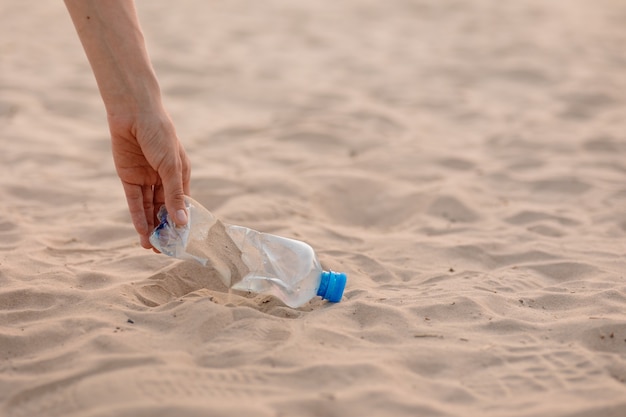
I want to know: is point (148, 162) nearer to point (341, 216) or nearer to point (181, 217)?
point (181, 217)

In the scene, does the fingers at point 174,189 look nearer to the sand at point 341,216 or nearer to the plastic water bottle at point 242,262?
the plastic water bottle at point 242,262

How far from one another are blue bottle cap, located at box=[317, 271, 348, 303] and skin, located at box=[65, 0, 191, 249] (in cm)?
57

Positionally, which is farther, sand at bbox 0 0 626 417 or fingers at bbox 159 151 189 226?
fingers at bbox 159 151 189 226

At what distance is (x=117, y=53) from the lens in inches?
99.9

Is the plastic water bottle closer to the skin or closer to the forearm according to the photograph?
the skin

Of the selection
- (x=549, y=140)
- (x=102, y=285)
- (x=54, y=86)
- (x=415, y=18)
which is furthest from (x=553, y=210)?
(x=415, y=18)

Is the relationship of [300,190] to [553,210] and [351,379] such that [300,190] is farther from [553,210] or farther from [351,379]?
[351,379]

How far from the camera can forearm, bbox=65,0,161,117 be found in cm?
251

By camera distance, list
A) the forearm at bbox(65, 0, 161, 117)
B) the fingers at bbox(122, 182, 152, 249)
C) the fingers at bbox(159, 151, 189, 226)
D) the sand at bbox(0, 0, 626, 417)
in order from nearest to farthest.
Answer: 1. the sand at bbox(0, 0, 626, 417)
2. the forearm at bbox(65, 0, 161, 117)
3. the fingers at bbox(159, 151, 189, 226)
4. the fingers at bbox(122, 182, 152, 249)

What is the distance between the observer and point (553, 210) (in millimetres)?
4023

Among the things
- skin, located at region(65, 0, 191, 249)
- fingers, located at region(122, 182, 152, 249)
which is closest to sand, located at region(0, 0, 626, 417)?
fingers, located at region(122, 182, 152, 249)

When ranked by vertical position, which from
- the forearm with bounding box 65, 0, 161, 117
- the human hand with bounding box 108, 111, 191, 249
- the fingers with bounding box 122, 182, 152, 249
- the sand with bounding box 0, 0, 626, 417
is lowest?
the sand with bounding box 0, 0, 626, 417

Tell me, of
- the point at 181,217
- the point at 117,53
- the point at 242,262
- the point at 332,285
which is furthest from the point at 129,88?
the point at 332,285

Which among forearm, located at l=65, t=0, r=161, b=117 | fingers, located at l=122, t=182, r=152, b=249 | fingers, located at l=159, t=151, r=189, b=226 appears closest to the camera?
forearm, located at l=65, t=0, r=161, b=117
